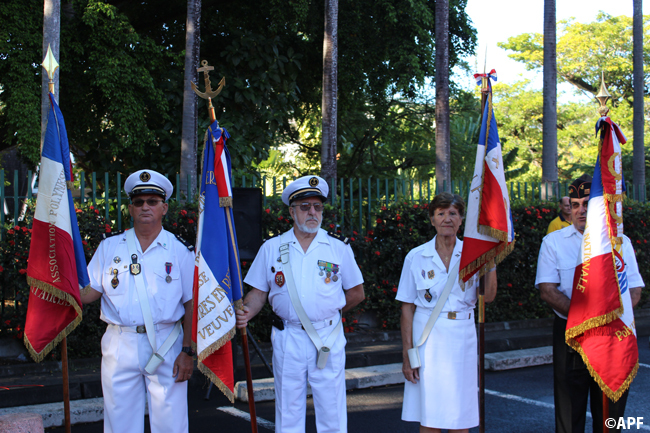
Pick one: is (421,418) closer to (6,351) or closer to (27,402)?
(27,402)

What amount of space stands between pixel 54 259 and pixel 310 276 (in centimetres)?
171

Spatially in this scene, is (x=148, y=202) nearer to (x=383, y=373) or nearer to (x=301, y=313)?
(x=301, y=313)

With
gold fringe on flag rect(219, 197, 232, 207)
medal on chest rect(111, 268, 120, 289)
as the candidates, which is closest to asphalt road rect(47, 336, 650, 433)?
medal on chest rect(111, 268, 120, 289)

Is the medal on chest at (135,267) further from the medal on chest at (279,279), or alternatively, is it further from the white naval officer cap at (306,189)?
the white naval officer cap at (306,189)

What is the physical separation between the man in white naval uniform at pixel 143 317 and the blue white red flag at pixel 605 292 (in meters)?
2.59

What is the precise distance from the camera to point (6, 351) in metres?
6.98

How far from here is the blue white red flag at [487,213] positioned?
4.05 metres

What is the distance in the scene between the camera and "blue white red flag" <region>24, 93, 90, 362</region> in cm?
396

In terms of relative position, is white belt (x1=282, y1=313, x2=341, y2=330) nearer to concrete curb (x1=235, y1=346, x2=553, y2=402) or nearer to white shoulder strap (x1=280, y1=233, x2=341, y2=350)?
white shoulder strap (x1=280, y1=233, x2=341, y2=350)

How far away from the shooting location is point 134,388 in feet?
12.1

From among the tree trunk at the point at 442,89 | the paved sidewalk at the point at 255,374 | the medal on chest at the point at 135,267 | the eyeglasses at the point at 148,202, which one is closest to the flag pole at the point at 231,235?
the eyeglasses at the point at 148,202

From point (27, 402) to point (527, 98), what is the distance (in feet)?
103

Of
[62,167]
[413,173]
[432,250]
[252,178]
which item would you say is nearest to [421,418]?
[432,250]

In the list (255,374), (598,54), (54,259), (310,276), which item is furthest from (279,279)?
(598,54)
